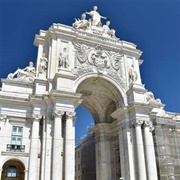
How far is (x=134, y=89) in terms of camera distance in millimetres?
23031

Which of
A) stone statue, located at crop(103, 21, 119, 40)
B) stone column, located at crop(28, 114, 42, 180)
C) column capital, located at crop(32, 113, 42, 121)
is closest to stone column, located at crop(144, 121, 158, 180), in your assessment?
stone column, located at crop(28, 114, 42, 180)

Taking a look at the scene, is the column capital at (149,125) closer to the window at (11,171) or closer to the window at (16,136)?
the window at (16,136)

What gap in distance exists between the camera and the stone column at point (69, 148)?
17.5m

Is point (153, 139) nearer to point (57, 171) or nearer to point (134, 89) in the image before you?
point (134, 89)

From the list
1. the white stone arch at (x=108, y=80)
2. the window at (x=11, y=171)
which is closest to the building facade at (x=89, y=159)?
the white stone arch at (x=108, y=80)

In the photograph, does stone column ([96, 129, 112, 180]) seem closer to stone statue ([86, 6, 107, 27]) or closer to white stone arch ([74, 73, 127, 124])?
white stone arch ([74, 73, 127, 124])

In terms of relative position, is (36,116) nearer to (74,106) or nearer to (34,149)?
(34,149)

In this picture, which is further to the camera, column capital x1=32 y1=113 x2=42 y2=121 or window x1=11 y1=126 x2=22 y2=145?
column capital x1=32 y1=113 x2=42 y2=121

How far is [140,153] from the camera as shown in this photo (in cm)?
2062

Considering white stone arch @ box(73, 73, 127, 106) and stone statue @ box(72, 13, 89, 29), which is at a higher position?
stone statue @ box(72, 13, 89, 29)

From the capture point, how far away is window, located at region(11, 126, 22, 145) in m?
18.9

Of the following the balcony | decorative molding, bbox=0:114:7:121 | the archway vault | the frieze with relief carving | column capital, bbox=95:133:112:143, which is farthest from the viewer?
column capital, bbox=95:133:112:143

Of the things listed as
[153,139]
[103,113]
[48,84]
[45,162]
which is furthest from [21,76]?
[153,139]

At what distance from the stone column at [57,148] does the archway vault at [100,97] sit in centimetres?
542
